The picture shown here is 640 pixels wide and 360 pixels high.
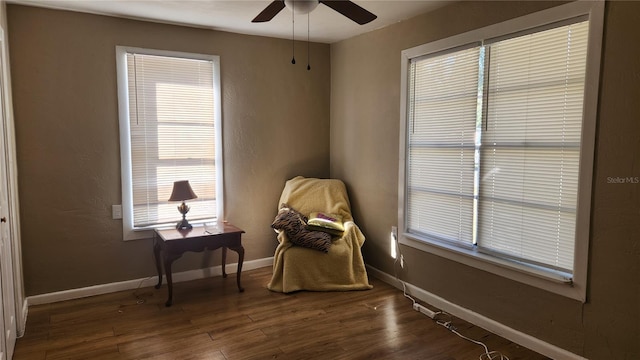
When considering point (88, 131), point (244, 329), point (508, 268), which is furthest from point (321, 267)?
point (88, 131)

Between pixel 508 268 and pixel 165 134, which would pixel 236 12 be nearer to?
pixel 165 134

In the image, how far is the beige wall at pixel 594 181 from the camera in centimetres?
222

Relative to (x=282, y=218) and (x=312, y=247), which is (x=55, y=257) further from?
(x=312, y=247)

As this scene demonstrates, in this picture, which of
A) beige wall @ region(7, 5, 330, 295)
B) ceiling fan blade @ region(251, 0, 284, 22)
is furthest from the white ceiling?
ceiling fan blade @ region(251, 0, 284, 22)

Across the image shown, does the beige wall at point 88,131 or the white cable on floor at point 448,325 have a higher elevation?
the beige wall at point 88,131

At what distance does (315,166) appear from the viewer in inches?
185

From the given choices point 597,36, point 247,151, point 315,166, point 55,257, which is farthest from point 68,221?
point 597,36

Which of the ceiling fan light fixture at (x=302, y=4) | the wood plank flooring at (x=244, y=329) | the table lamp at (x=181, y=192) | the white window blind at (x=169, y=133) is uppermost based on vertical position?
the ceiling fan light fixture at (x=302, y=4)

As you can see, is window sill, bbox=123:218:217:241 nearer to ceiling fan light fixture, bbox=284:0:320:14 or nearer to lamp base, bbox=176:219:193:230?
lamp base, bbox=176:219:193:230

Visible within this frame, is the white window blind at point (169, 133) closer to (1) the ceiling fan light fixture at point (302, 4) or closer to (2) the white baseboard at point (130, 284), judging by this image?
(2) the white baseboard at point (130, 284)

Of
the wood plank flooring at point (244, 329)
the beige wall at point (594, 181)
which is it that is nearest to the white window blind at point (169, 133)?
the wood plank flooring at point (244, 329)

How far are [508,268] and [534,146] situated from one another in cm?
83

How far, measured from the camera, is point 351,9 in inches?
92.2

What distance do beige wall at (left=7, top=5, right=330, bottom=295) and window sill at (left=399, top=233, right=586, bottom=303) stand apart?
191 cm
